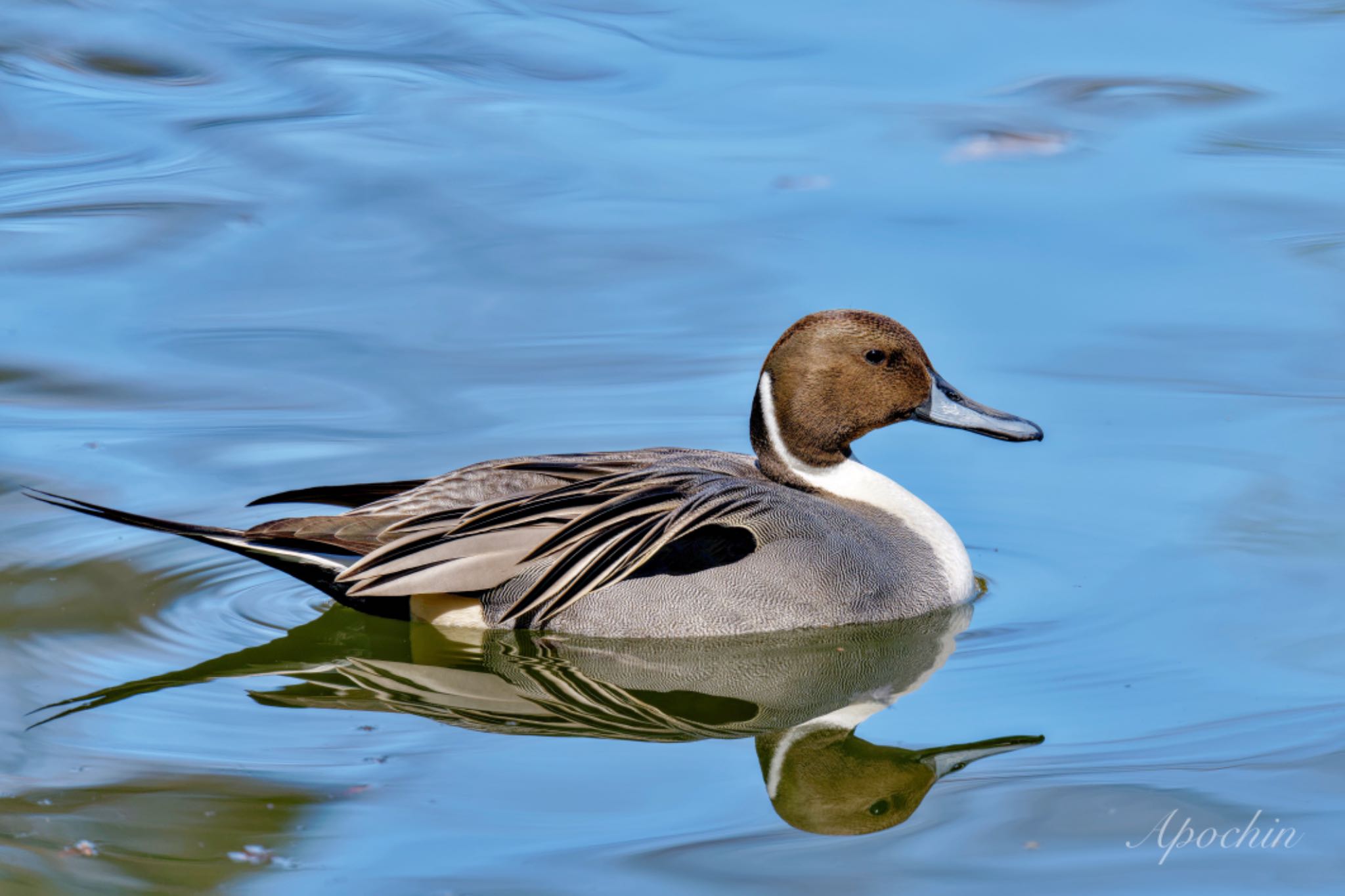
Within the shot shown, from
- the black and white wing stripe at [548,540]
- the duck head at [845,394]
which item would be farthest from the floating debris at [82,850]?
the duck head at [845,394]

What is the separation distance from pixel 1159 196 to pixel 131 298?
5473 mm

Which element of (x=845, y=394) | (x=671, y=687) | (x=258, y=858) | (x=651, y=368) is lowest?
(x=671, y=687)

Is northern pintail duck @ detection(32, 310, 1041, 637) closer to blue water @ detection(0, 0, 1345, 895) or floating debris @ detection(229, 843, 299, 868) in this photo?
blue water @ detection(0, 0, 1345, 895)

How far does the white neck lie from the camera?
6375 mm

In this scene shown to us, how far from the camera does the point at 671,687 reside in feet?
19.3

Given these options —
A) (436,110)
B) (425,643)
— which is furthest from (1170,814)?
(436,110)

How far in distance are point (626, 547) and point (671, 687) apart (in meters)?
0.52

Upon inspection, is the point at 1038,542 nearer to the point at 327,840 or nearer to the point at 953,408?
the point at 953,408

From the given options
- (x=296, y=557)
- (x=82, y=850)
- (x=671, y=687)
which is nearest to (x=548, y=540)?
(x=671, y=687)

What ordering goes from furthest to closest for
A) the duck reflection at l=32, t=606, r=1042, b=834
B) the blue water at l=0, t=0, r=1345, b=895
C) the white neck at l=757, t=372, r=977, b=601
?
1. the white neck at l=757, t=372, r=977, b=601
2. the duck reflection at l=32, t=606, r=1042, b=834
3. the blue water at l=0, t=0, r=1345, b=895

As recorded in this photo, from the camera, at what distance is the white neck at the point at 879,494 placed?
6.38 meters

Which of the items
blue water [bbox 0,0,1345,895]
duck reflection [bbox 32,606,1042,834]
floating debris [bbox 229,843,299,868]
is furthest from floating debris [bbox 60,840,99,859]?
duck reflection [bbox 32,606,1042,834]

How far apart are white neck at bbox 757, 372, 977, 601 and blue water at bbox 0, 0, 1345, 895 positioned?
0.25m

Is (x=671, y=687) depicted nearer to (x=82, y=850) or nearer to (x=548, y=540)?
(x=548, y=540)
